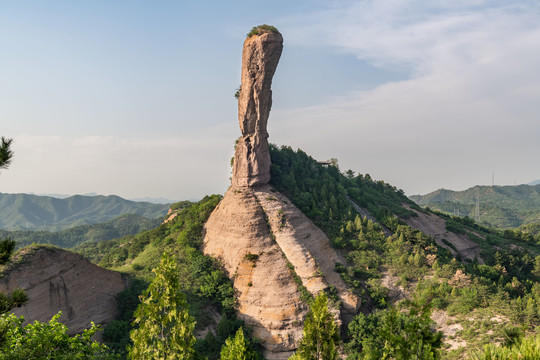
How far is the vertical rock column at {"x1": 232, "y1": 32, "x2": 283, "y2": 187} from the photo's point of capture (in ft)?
135

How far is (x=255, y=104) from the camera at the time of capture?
139 ft

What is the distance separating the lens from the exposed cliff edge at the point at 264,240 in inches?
1357

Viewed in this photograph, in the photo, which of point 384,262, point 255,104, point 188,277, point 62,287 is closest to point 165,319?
point 62,287

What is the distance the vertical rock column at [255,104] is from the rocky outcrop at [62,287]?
19237 millimetres

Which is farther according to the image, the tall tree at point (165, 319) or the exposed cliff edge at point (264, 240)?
the exposed cliff edge at point (264, 240)

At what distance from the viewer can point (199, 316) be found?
1427 inches

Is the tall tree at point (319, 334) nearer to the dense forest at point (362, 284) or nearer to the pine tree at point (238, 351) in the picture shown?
the dense forest at point (362, 284)

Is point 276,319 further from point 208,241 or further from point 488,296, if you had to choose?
point 488,296

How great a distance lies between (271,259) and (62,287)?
2104 centimetres

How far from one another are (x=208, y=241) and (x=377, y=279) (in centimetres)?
2126

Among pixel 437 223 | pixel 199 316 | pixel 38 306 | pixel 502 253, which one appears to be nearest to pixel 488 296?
pixel 502 253

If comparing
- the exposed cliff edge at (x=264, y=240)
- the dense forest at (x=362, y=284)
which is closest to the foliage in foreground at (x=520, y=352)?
the dense forest at (x=362, y=284)

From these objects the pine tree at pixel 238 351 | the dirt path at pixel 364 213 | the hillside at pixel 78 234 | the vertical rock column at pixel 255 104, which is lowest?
the hillside at pixel 78 234

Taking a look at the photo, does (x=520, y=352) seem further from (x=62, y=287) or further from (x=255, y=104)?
(x=255, y=104)
